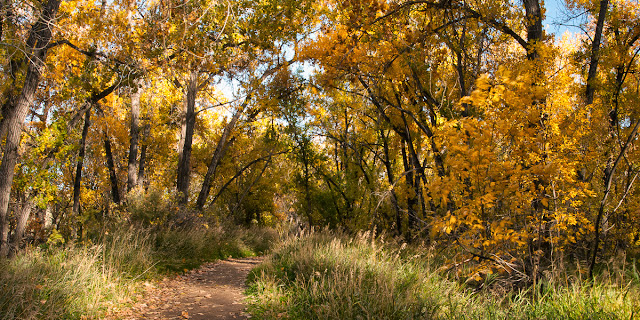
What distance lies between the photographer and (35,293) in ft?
13.4

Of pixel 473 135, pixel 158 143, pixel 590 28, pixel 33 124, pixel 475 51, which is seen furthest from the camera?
pixel 158 143

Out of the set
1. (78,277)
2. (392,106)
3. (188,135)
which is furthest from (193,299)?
(188,135)

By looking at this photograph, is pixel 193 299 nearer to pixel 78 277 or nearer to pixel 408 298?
pixel 78 277

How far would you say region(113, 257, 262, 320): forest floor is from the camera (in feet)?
16.2

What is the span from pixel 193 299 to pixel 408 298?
3.64 m

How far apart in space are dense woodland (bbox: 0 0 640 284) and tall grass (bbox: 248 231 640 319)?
0.44m

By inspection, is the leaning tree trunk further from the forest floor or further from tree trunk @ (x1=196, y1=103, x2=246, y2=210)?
tree trunk @ (x1=196, y1=103, x2=246, y2=210)

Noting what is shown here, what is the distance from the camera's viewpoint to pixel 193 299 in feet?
19.2

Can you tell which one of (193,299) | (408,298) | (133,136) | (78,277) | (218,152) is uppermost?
(133,136)

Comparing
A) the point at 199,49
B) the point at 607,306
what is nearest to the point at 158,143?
the point at 199,49

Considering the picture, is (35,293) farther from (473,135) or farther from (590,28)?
(590,28)

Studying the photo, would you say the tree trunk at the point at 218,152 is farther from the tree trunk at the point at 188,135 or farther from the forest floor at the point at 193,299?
the forest floor at the point at 193,299

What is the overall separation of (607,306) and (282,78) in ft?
29.5

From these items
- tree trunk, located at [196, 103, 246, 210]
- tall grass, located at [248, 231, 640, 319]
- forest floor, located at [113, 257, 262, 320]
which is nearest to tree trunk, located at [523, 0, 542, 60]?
tall grass, located at [248, 231, 640, 319]
